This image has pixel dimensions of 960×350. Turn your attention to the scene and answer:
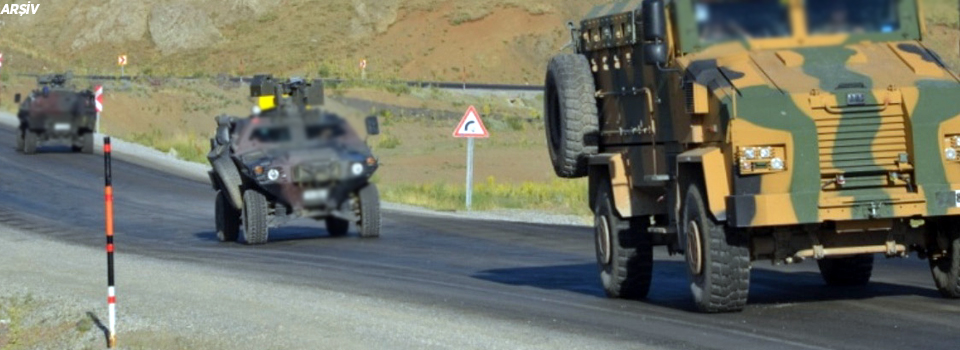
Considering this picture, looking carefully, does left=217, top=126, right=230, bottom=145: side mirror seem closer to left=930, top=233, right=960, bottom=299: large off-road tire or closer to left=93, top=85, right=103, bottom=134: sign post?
left=93, top=85, right=103, bottom=134: sign post

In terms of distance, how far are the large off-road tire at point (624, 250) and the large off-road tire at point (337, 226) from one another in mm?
12443

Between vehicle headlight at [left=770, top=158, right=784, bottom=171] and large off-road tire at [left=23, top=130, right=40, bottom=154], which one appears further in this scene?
vehicle headlight at [left=770, top=158, right=784, bottom=171]

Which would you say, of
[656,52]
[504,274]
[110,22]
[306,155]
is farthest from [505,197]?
[306,155]

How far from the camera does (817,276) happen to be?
17922mm

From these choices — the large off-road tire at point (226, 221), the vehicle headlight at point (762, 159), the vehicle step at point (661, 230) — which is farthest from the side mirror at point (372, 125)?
the vehicle step at point (661, 230)

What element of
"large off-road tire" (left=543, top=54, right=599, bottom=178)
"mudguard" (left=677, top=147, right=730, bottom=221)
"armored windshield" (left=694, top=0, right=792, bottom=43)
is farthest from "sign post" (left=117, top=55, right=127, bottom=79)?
"large off-road tire" (left=543, top=54, right=599, bottom=178)

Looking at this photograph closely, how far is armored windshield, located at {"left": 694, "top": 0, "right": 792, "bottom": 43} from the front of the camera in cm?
316

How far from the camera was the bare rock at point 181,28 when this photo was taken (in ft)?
10.1

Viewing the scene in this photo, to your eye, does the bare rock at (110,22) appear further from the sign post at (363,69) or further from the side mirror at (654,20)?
the side mirror at (654,20)

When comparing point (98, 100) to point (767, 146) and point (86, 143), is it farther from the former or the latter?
point (767, 146)

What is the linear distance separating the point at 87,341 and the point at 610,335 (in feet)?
16.4

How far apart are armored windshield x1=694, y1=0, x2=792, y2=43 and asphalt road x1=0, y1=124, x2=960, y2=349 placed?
1615 mm

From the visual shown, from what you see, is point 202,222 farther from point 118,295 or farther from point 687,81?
point 687,81

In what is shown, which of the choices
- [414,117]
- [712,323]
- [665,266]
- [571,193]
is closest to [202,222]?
[712,323]
